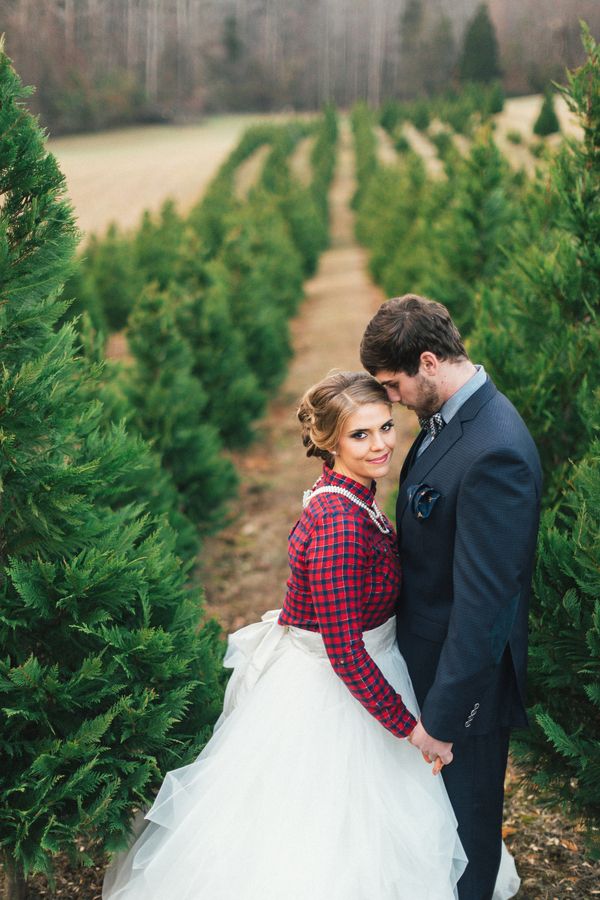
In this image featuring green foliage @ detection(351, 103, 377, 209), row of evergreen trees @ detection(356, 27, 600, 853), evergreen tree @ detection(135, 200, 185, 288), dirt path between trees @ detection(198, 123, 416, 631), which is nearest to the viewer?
row of evergreen trees @ detection(356, 27, 600, 853)

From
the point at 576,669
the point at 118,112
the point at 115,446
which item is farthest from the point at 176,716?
the point at 118,112

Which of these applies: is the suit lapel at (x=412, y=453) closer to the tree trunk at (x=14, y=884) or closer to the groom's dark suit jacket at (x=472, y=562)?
the groom's dark suit jacket at (x=472, y=562)

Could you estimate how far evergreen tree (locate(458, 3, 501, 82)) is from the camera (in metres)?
12.6

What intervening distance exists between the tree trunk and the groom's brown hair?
2607 millimetres

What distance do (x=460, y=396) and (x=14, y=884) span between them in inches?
112

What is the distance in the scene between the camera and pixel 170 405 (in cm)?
834

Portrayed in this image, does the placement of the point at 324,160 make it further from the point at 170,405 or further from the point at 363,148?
the point at 170,405

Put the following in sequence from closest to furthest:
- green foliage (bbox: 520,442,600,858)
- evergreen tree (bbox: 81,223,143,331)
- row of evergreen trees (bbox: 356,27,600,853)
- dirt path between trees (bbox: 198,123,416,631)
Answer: green foliage (bbox: 520,442,600,858), row of evergreen trees (bbox: 356,27,600,853), dirt path between trees (bbox: 198,123,416,631), evergreen tree (bbox: 81,223,143,331)

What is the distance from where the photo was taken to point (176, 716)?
11.3 feet

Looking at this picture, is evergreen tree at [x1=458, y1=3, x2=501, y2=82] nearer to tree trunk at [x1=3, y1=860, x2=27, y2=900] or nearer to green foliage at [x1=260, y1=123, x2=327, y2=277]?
green foliage at [x1=260, y1=123, x2=327, y2=277]

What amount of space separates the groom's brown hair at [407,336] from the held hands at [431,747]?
1.36m

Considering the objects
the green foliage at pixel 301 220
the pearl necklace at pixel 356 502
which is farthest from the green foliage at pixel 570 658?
the green foliage at pixel 301 220

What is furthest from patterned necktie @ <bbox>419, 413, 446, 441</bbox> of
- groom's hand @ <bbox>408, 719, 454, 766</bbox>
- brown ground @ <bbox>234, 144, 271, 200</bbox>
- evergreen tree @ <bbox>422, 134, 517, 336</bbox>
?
brown ground @ <bbox>234, 144, 271, 200</bbox>

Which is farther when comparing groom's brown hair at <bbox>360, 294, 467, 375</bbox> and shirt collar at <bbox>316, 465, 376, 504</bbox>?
shirt collar at <bbox>316, 465, 376, 504</bbox>
